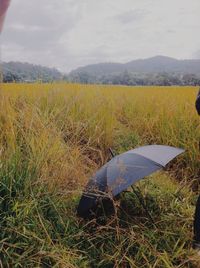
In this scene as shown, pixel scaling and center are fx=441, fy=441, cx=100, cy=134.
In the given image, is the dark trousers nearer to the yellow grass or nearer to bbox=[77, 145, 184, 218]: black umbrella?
bbox=[77, 145, 184, 218]: black umbrella

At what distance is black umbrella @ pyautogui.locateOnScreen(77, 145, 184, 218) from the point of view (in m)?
2.70

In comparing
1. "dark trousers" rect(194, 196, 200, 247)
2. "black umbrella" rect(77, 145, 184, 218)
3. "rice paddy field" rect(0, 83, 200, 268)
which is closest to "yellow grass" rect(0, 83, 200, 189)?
"rice paddy field" rect(0, 83, 200, 268)

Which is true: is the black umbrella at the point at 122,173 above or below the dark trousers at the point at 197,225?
above

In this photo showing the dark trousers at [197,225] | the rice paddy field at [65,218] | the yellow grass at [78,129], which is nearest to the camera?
the rice paddy field at [65,218]

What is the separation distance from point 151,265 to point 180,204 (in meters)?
0.93

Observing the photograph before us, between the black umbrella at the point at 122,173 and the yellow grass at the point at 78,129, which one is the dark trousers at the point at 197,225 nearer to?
the black umbrella at the point at 122,173

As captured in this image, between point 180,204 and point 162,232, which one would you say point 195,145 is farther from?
point 162,232

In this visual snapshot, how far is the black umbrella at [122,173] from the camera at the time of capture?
8.86 feet

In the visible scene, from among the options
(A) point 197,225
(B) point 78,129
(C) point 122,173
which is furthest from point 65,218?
(B) point 78,129

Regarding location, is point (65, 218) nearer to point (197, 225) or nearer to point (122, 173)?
point (122, 173)

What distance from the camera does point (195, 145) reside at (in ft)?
15.8

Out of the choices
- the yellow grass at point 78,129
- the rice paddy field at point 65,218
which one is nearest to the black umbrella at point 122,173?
the rice paddy field at point 65,218

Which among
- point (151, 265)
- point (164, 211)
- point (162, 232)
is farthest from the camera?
point (164, 211)

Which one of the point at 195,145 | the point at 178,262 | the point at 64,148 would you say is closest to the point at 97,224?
the point at 178,262
